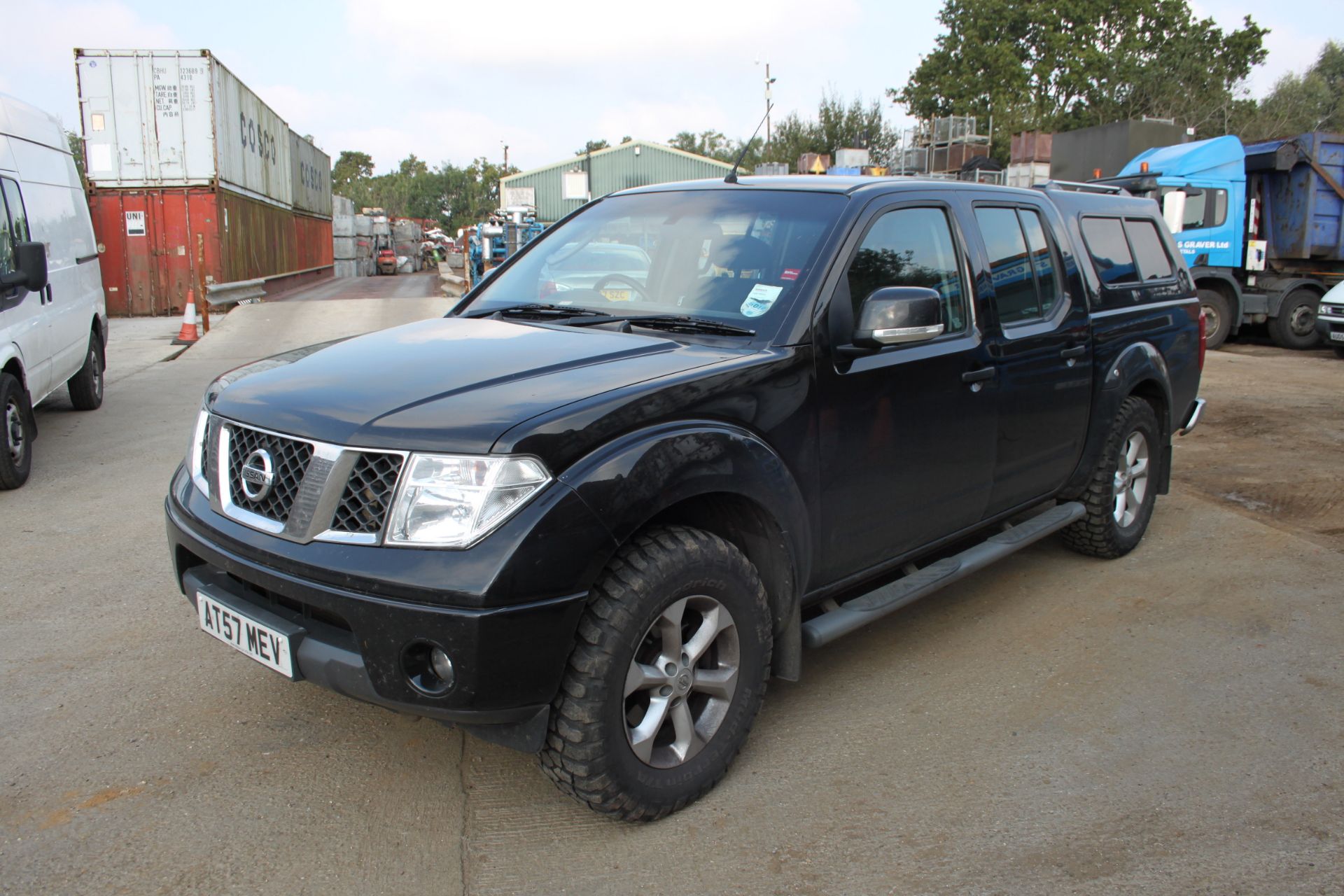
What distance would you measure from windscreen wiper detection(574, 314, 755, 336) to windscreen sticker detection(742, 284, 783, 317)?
75 millimetres

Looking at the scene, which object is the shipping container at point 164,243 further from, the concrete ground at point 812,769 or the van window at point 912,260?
the van window at point 912,260

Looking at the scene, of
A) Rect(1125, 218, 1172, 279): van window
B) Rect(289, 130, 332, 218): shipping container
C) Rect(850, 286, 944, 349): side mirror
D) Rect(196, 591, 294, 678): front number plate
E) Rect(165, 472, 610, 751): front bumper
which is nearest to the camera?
Rect(165, 472, 610, 751): front bumper

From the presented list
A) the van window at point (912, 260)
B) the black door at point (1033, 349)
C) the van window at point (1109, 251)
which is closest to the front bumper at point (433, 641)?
the van window at point (912, 260)

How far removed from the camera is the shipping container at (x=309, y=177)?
1112 inches

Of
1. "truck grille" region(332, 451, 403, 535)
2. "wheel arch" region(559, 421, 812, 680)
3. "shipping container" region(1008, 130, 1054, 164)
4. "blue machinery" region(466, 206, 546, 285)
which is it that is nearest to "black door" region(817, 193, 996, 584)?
"wheel arch" region(559, 421, 812, 680)

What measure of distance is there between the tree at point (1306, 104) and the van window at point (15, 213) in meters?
37.1

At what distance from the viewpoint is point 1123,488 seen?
4785 millimetres

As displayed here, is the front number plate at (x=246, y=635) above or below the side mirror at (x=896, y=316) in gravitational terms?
below

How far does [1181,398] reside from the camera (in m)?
5.24

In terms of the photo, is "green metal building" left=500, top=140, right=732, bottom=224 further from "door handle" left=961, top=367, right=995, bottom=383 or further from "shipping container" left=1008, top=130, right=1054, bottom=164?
"door handle" left=961, top=367, right=995, bottom=383

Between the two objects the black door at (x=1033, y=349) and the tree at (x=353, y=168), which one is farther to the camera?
the tree at (x=353, y=168)

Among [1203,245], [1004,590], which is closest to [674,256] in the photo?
[1004,590]

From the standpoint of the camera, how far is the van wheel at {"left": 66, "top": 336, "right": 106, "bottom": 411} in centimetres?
839

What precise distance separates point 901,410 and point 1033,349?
0.97 metres
